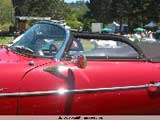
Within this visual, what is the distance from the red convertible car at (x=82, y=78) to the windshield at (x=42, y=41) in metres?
0.01

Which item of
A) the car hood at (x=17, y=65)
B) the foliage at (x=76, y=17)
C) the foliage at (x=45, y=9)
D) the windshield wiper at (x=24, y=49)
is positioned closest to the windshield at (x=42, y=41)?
the windshield wiper at (x=24, y=49)

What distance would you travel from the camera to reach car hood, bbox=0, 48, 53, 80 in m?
5.15

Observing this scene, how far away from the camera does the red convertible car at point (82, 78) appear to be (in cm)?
512

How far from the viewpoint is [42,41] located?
6105mm

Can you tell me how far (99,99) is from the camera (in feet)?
17.3

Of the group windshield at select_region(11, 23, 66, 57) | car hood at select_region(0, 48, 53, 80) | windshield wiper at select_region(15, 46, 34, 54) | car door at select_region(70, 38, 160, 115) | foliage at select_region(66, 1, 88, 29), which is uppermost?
windshield at select_region(11, 23, 66, 57)

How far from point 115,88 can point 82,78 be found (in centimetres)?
34

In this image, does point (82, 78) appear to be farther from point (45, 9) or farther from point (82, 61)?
point (45, 9)

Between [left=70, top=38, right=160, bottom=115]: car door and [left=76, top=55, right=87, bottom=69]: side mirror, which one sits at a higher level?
[left=76, top=55, right=87, bottom=69]: side mirror

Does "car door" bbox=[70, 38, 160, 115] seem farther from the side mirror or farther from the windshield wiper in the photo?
the windshield wiper

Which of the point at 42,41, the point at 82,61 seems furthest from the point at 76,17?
the point at 82,61

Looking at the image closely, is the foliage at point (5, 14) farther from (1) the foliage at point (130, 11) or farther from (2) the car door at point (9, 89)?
(2) the car door at point (9, 89)

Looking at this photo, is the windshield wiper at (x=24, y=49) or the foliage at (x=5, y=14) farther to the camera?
the foliage at (x=5, y=14)

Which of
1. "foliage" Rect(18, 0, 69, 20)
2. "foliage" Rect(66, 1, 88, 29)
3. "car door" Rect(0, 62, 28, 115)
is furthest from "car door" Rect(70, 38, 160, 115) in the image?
"foliage" Rect(18, 0, 69, 20)
